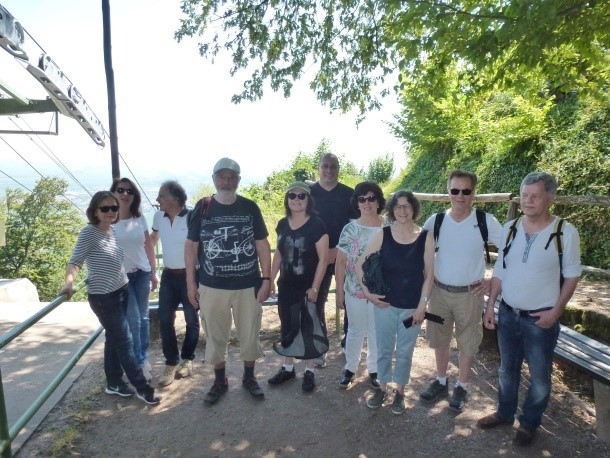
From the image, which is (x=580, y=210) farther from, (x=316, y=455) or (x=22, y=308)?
(x=22, y=308)

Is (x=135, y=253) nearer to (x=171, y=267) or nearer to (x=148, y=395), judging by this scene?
(x=171, y=267)

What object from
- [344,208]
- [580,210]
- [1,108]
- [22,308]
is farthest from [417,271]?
[1,108]

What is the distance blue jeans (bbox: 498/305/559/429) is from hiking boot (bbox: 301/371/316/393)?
56.6 inches

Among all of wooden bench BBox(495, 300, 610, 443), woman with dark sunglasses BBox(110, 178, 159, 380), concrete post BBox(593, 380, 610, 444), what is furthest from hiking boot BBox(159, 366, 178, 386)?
concrete post BBox(593, 380, 610, 444)

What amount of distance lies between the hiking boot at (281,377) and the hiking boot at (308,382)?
171mm

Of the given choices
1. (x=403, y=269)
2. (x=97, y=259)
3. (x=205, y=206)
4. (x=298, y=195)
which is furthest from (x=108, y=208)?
(x=403, y=269)

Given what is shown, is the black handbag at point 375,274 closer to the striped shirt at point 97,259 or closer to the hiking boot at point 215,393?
the hiking boot at point 215,393

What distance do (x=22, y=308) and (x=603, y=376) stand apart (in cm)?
755

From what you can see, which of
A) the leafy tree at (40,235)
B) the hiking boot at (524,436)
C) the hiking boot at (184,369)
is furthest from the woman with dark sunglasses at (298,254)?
the leafy tree at (40,235)

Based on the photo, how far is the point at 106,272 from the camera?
124 inches

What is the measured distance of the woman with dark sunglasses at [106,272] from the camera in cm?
310

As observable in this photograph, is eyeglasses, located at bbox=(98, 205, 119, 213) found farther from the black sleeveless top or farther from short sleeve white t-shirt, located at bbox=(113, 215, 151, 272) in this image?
the black sleeveless top

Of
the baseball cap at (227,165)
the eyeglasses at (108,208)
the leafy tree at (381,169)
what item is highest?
the leafy tree at (381,169)

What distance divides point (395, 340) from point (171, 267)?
6.39 feet
